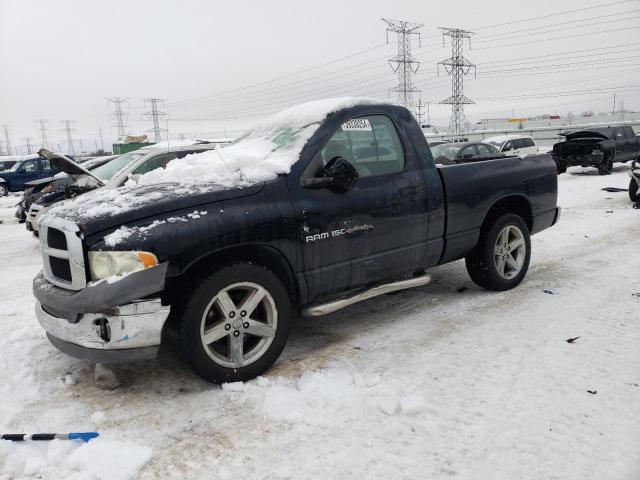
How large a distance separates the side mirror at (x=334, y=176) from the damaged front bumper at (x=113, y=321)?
1286 mm

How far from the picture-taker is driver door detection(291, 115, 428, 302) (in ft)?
12.2

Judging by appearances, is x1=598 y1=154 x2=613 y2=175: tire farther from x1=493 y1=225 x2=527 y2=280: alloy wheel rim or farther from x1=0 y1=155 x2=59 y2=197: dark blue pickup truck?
x1=0 y1=155 x2=59 y2=197: dark blue pickup truck

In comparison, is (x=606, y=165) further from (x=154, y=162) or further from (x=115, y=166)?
(x=115, y=166)

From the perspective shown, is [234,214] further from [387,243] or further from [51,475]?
[51,475]

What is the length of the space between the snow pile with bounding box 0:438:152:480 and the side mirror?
6.75ft

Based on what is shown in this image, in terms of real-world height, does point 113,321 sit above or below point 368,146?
below

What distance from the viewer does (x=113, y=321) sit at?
9.91 ft

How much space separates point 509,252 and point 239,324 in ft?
10.7

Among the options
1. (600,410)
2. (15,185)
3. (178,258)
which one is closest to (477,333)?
(600,410)

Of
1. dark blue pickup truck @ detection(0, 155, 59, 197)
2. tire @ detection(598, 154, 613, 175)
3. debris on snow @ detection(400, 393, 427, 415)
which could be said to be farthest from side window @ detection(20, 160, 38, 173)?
debris on snow @ detection(400, 393, 427, 415)

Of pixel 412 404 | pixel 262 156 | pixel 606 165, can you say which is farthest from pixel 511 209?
pixel 606 165

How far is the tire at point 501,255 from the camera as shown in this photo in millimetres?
5105

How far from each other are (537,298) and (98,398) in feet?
13.4

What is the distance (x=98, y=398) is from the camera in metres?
3.32
